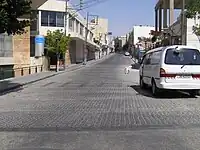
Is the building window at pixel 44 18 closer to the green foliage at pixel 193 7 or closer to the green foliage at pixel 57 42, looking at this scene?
the green foliage at pixel 57 42

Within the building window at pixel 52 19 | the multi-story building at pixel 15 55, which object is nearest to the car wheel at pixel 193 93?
the multi-story building at pixel 15 55

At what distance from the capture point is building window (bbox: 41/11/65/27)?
211ft

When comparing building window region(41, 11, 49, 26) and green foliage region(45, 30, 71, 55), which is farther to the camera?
building window region(41, 11, 49, 26)

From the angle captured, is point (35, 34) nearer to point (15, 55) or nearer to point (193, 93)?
point (15, 55)

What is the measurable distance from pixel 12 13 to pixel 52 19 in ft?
155

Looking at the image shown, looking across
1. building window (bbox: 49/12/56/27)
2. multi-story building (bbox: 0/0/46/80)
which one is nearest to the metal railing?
multi-story building (bbox: 0/0/46/80)

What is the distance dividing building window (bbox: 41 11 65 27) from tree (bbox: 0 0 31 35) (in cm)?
4567

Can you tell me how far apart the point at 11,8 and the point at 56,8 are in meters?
47.6

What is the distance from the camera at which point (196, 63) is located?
16.7 meters

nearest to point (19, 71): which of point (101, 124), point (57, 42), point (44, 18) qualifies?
Answer: point (57, 42)

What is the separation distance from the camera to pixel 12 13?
18375 millimetres

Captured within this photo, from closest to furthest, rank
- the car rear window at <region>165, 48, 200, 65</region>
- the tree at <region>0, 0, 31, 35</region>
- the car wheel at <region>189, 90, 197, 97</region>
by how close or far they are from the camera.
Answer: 1. the car rear window at <region>165, 48, 200, 65</region>
2. the car wheel at <region>189, 90, 197, 97</region>
3. the tree at <region>0, 0, 31, 35</region>

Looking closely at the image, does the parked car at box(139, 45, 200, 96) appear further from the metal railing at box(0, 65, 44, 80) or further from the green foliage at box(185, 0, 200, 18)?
the metal railing at box(0, 65, 44, 80)

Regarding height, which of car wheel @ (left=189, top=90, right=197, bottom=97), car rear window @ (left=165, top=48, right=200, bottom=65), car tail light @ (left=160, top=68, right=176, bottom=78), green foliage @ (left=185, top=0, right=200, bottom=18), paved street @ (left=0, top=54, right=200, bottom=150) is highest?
green foliage @ (left=185, top=0, right=200, bottom=18)
